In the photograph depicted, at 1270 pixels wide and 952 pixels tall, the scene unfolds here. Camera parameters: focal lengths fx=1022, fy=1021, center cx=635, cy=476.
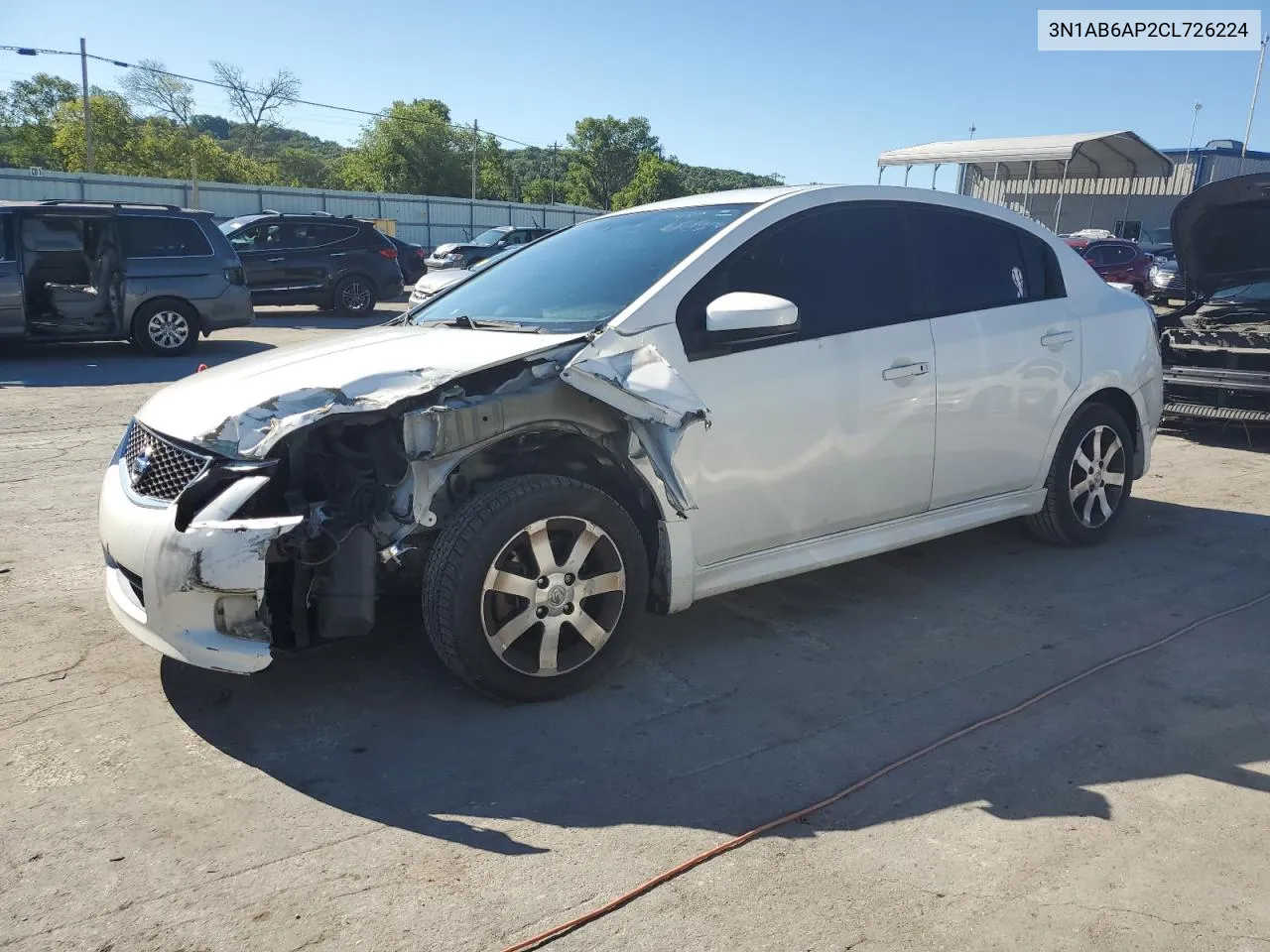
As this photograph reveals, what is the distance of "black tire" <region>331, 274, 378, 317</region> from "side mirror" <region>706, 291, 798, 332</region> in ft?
50.1

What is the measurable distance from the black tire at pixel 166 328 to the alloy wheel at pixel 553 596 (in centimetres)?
1025

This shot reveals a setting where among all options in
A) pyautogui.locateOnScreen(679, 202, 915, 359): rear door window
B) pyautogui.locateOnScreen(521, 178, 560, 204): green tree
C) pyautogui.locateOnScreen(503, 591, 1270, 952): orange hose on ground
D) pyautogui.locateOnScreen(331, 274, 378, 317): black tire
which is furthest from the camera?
pyautogui.locateOnScreen(521, 178, 560, 204): green tree

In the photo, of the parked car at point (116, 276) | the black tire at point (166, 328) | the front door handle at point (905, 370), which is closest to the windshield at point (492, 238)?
the parked car at point (116, 276)

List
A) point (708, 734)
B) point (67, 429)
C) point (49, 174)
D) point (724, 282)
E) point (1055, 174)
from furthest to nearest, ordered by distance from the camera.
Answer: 1. point (49, 174)
2. point (1055, 174)
3. point (67, 429)
4. point (724, 282)
5. point (708, 734)

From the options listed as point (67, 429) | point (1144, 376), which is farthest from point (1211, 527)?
point (67, 429)

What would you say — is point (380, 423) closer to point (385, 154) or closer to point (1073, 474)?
point (1073, 474)

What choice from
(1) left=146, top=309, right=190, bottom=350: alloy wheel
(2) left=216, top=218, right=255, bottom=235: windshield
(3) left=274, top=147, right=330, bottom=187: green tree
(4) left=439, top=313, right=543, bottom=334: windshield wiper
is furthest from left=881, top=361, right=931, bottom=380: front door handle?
(3) left=274, top=147, right=330, bottom=187: green tree

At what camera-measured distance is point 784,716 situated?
11.6ft

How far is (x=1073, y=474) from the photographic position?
17.4 ft

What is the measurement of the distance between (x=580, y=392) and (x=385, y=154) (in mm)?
82632

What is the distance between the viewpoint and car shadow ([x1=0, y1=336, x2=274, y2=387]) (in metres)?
Result: 10.5

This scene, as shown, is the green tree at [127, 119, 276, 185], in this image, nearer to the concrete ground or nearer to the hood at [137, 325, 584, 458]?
the hood at [137, 325, 584, 458]

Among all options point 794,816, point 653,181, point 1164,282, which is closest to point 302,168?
point 653,181

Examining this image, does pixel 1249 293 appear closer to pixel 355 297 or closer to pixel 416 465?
pixel 416 465
